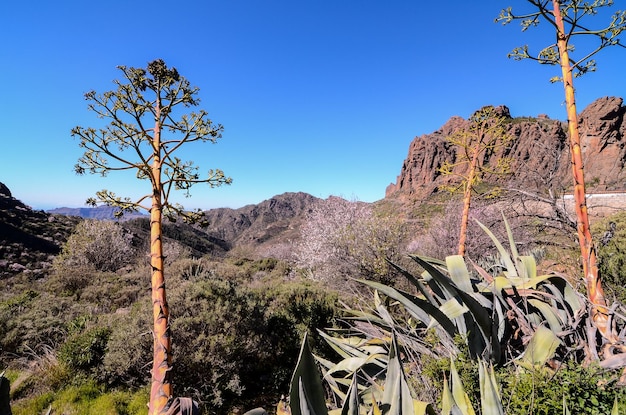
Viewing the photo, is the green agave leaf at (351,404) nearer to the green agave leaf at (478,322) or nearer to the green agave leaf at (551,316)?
the green agave leaf at (478,322)

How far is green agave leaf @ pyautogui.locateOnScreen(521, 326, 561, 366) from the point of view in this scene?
2092 millimetres

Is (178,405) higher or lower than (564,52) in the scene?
lower

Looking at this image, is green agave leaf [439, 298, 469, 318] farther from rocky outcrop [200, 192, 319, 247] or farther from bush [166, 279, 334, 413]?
rocky outcrop [200, 192, 319, 247]

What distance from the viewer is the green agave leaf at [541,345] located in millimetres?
2092

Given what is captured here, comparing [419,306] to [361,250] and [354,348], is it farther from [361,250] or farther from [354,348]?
[361,250]

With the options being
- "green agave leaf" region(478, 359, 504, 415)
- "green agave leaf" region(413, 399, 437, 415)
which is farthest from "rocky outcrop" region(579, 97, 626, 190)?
Answer: "green agave leaf" region(413, 399, 437, 415)

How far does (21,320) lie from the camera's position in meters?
7.09

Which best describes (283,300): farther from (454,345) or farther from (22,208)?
(22,208)

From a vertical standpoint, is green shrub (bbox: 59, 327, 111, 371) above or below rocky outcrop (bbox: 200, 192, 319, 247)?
below

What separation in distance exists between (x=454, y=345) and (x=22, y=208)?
6479cm

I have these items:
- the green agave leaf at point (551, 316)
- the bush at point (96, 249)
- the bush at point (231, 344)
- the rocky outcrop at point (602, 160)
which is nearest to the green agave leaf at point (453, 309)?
the green agave leaf at point (551, 316)

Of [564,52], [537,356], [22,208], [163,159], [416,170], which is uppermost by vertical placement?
[416,170]

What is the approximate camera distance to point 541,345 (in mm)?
2146

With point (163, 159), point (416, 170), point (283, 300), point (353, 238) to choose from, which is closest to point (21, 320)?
point (283, 300)
